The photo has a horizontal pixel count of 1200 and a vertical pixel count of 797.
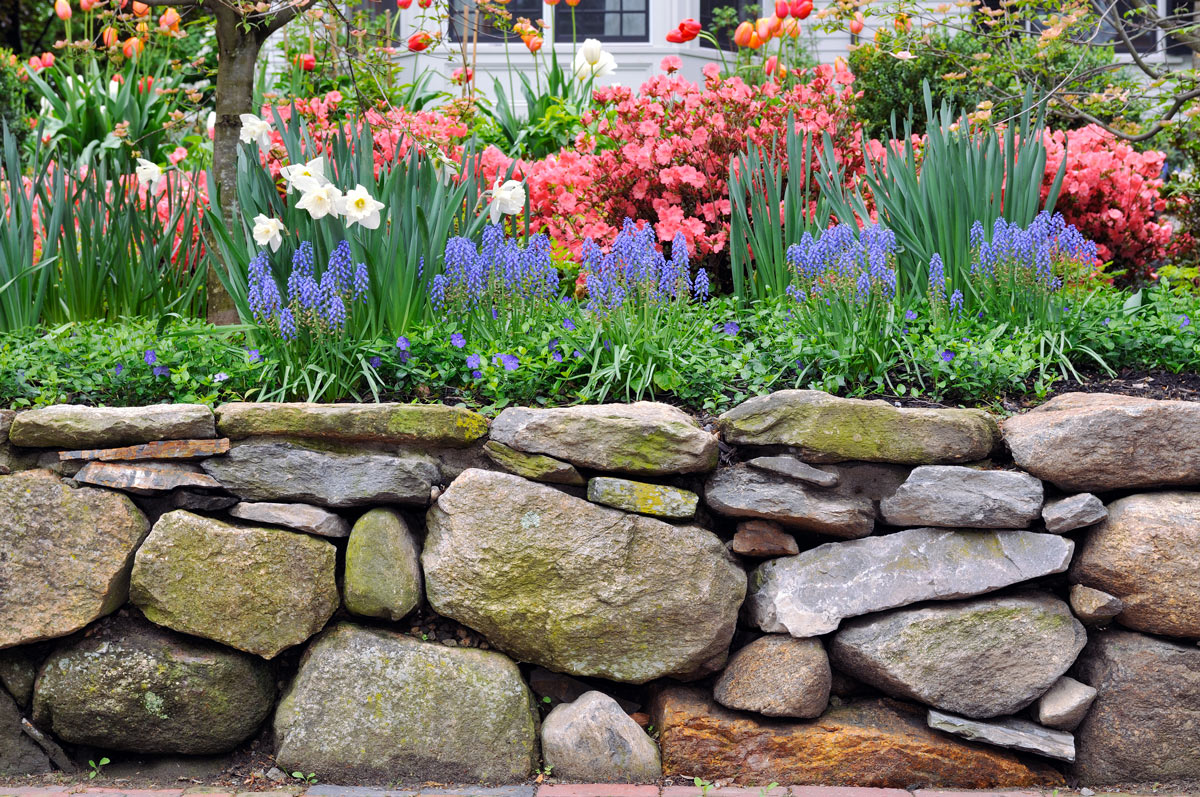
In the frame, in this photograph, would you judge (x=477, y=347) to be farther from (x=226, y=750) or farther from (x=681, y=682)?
(x=226, y=750)

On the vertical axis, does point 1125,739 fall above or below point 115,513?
below

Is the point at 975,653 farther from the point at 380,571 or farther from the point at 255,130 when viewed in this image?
the point at 255,130

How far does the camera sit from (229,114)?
346 centimetres

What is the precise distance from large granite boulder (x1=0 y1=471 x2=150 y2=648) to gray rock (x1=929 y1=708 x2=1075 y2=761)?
84.4 inches

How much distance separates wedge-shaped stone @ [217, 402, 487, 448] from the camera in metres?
2.52

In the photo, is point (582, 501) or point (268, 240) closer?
point (582, 501)

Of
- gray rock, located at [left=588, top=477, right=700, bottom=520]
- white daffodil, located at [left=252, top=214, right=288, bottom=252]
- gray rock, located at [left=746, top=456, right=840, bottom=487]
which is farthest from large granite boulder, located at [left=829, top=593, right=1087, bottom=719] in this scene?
white daffodil, located at [left=252, top=214, right=288, bottom=252]

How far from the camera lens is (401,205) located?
9.93 ft

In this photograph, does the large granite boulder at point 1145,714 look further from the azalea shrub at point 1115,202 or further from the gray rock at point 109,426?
the azalea shrub at point 1115,202

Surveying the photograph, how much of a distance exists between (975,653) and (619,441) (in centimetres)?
105

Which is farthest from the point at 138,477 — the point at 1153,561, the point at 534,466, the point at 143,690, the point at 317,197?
the point at 1153,561

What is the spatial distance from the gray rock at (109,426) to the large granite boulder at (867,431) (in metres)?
1.47

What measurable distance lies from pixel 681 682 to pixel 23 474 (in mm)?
1805

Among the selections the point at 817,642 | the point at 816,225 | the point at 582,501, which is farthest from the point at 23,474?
the point at 816,225
